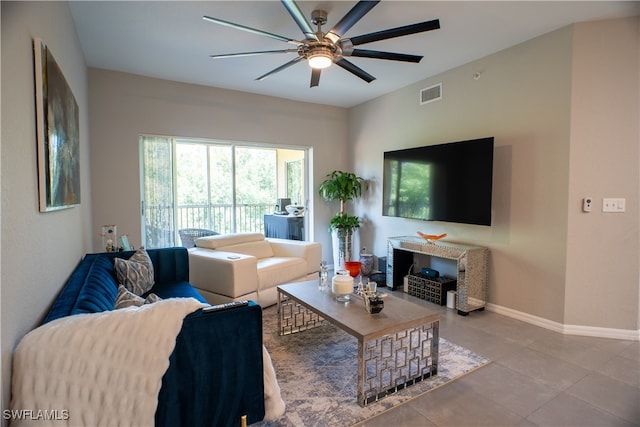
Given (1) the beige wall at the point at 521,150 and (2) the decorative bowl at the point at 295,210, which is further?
(2) the decorative bowl at the point at 295,210

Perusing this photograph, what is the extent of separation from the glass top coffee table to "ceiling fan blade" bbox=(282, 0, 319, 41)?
1.90 metres

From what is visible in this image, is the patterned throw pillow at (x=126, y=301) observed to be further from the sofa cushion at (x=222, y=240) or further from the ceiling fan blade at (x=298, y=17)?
the ceiling fan blade at (x=298, y=17)

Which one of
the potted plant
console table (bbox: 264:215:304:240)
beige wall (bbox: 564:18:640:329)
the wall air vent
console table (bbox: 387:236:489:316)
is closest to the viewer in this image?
beige wall (bbox: 564:18:640:329)

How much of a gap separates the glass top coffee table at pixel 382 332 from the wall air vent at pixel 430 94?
275 cm

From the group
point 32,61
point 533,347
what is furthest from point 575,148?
point 32,61

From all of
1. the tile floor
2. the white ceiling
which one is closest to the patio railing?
the white ceiling

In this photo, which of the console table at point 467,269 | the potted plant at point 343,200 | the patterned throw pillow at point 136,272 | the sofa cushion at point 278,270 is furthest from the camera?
the potted plant at point 343,200

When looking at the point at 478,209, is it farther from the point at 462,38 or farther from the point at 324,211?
the point at 324,211

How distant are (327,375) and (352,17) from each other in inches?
92.7

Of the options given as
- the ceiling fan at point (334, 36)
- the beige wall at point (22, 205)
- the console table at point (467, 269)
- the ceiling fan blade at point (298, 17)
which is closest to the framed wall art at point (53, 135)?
the beige wall at point (22, 205)

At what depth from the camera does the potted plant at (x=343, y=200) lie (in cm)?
500

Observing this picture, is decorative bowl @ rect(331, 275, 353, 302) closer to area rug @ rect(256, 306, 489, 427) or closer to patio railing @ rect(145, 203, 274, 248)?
area rug @ rect(256, 306, 489, 427)

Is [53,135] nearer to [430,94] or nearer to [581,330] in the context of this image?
[430,94]

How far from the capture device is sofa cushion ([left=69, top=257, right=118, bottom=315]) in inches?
58.2
